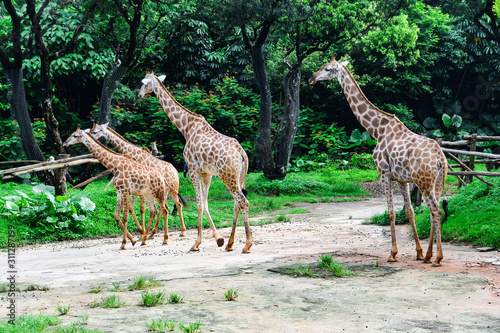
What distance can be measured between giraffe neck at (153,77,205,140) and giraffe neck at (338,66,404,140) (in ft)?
9.20

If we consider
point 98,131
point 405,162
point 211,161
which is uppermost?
point 98,131

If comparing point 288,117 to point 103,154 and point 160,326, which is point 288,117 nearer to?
point 103,154

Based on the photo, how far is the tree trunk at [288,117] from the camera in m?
19.4

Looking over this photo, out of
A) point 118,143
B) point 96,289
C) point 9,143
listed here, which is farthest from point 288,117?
point 96,289

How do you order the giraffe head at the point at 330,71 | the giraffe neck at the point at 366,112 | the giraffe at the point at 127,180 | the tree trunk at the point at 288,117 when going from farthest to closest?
1. the tree trunk at the point at 288,117
2. the giraffe at the point at 127,180
3. the giraffe head at the point at 330,71
4. the giraffe neck at the point at 366,112

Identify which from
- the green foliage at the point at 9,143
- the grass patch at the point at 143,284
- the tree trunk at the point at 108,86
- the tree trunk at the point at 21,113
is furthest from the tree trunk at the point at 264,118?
the grass patch at the point at 143,284

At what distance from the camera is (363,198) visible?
17.6m

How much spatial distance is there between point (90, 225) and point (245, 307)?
7.52 metres

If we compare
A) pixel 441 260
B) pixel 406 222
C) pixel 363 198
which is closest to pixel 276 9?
pixel 363 198

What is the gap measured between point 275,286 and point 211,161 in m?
3.65

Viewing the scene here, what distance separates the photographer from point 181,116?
1084 cm

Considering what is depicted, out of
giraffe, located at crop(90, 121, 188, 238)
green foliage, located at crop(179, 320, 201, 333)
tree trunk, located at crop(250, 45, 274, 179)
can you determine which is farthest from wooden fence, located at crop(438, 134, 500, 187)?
green foliage, located at crop(179, 320, 201, 333)

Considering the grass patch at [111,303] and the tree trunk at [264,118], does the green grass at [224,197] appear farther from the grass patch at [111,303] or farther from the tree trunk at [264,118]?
the grass patch at [111,303]

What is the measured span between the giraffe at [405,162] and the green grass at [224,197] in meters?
5.38
